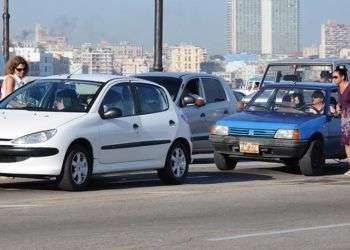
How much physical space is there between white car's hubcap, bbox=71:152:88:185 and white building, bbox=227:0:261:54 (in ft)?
336

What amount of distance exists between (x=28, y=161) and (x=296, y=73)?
37.0 ft

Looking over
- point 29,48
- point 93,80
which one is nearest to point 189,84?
point 93,80

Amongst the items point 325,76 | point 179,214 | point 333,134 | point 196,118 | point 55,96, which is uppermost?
point 325,76

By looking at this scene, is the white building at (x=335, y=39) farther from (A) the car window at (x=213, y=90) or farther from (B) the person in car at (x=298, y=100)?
(B) the person in car at (x=298, y=100)

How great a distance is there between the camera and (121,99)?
15.0 m

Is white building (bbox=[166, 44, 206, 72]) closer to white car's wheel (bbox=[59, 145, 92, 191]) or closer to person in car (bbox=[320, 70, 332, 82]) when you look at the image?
person in car (bbox=[320, 70, 332, 82])

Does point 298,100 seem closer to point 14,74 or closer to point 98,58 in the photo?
point 14,74

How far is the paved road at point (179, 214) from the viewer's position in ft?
32.6

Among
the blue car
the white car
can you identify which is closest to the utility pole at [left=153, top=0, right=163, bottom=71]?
the blue car

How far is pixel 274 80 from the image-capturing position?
2353cm

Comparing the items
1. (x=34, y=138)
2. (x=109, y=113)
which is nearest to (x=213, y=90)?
(x=109, y=113)

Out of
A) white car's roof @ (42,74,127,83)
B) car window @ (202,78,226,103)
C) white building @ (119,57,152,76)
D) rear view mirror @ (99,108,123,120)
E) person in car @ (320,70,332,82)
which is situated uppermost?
white building @ (119,57,152,76)

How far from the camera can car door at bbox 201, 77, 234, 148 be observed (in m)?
20.2

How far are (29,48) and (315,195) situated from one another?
205 feet
